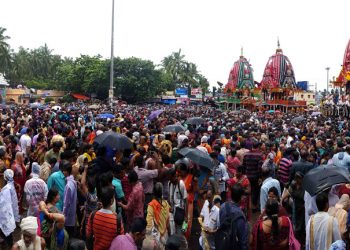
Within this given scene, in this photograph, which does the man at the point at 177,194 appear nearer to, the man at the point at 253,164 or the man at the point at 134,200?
the man at the point at 134,200

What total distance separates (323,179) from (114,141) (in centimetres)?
417

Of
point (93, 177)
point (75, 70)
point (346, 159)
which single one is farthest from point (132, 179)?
point (75, 70)

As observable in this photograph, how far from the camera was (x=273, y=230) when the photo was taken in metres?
4.50

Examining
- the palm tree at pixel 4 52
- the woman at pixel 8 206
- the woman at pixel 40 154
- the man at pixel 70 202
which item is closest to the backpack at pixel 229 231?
the man at pixel 70 202

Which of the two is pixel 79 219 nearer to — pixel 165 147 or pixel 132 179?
pixel 132 179

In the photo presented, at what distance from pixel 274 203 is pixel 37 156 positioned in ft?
19.8

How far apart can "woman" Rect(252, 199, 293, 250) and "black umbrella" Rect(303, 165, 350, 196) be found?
76 cm

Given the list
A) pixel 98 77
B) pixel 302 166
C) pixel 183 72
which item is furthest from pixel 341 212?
pixel 183 72

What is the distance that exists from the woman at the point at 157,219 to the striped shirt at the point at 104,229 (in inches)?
24.0

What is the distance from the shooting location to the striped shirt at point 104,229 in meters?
4.58

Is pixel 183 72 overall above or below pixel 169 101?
above

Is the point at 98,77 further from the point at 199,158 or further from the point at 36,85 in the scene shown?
the point at 199,158

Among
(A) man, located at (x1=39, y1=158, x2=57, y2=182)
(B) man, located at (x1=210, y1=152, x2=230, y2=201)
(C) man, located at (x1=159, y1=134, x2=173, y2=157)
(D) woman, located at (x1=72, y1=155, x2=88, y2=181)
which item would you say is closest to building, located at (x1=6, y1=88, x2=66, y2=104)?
(C) man, located at (x1=159, y1=134, x2=173, y2=157)

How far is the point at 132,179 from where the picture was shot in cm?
588
